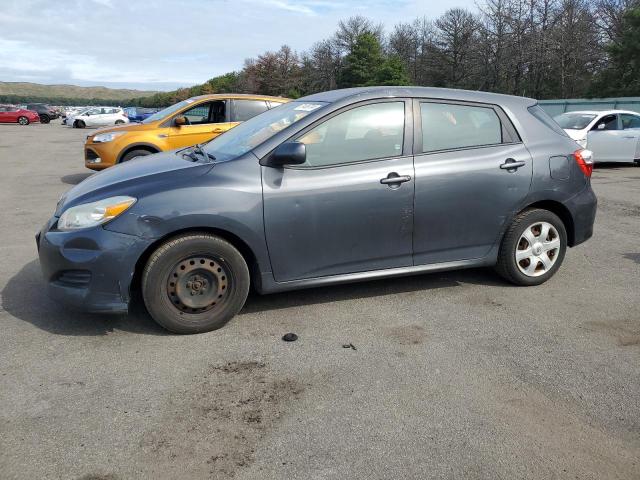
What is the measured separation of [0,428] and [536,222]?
13.6 ft

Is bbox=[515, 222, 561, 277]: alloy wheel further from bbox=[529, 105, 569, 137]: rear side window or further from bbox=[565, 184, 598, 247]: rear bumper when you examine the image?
bbox=[529, 105, 569, 137]: rear side window

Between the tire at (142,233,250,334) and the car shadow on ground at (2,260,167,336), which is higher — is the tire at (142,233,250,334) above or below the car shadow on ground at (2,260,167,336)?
above

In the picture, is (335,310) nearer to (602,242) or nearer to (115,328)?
(115,328)

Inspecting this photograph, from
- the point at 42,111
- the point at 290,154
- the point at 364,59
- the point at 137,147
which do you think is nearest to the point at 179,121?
the point at 137,147

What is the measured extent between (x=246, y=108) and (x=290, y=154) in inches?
259

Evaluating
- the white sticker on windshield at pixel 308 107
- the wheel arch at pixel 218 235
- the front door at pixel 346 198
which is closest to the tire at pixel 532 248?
the front door at pixel 346 198

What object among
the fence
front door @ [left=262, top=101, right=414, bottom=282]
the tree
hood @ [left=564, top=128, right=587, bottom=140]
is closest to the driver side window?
front door @ [left=262, top=101, right=414, bottom=282]

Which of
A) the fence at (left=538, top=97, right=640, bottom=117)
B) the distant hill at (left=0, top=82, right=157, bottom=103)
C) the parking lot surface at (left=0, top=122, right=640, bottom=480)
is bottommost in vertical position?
the parking lot surface at (left=0, top=122, right=640, bottom=480)

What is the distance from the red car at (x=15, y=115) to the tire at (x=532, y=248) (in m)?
47.0

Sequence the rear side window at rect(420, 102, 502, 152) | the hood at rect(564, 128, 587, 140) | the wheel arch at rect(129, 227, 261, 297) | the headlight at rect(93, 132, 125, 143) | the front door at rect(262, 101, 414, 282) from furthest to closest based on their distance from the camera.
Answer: the hood at rect(564, 128, 587, 140) < the headlight at rect(93, 132, 125, 143) < the rear side window at rect(420, 102, 502, 152) < the front door at rect(262, 101, 414, 282) < the wheel arch at rect(129, 227, 261, 297)

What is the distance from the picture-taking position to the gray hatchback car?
145 inches

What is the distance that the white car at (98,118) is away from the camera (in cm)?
4072

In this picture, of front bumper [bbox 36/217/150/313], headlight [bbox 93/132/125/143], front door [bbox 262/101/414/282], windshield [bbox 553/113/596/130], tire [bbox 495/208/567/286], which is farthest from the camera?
windshield [bbox 553/113/596/130]

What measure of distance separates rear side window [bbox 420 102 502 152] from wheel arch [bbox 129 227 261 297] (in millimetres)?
1600
